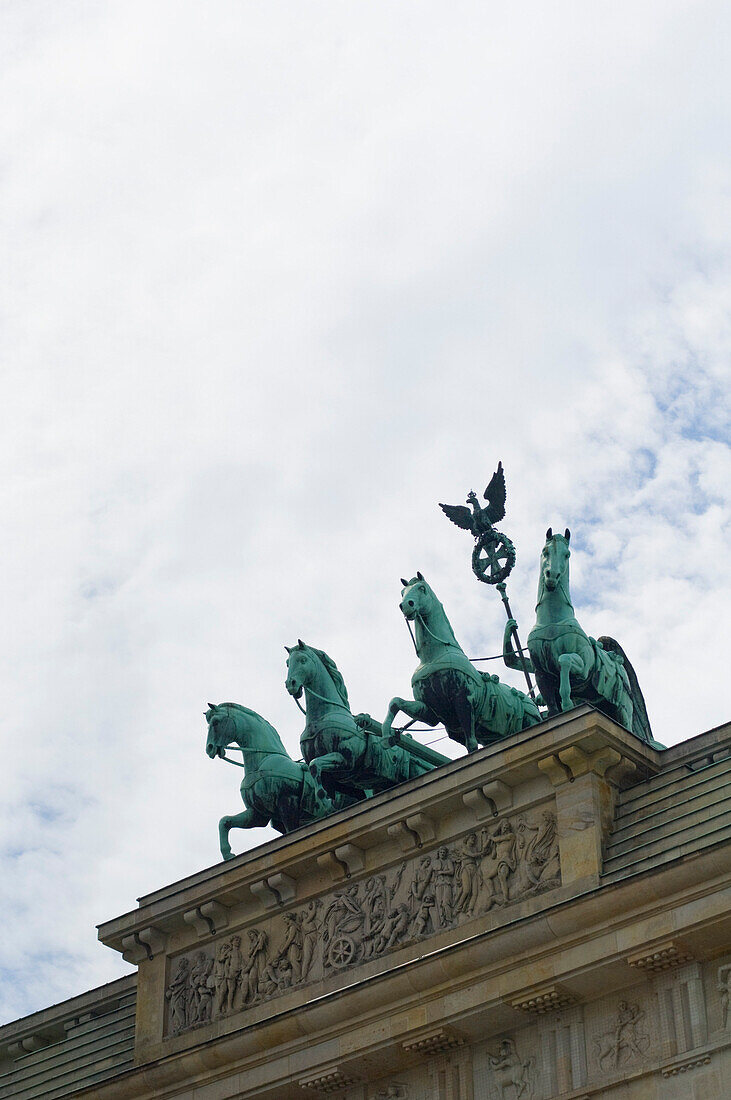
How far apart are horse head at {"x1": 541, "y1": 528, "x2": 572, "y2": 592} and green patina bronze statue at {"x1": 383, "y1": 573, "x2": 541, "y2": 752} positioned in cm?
173

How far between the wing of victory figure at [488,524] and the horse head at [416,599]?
2.25 m

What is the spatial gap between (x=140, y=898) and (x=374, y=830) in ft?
13.2

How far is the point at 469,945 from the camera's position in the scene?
24.2 meters

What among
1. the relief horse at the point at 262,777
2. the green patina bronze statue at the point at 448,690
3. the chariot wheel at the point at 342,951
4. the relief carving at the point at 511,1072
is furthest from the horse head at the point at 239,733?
the relief carving at the point at 511,1072

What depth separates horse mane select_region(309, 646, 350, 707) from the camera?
30.9 m

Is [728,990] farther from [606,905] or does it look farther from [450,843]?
[450,843]

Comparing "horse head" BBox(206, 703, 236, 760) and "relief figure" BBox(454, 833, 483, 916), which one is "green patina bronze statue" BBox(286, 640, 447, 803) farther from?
"relief figure" BBox(454, 833, 483, 916)

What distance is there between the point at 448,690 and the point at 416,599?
129 centimetres

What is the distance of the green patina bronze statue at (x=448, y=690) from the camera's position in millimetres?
28844

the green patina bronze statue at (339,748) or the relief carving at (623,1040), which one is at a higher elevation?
the green patina bronze statue at (339,748)

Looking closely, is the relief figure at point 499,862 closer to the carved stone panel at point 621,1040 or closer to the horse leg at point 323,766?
the carved stone panel at point 621,1040

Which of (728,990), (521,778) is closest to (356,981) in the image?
(521,778)

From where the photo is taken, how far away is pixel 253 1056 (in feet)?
86.2

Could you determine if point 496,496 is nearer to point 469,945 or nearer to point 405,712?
point 405,712
